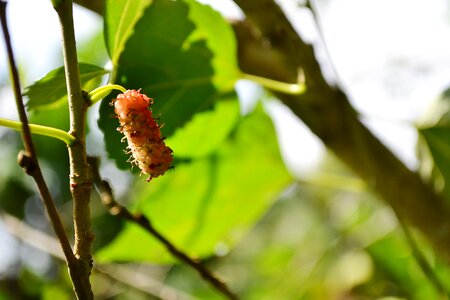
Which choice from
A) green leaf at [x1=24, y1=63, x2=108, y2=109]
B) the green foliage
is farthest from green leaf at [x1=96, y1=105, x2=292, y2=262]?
green leaf at [x1=24, y1=63, x2=108, y2=109]

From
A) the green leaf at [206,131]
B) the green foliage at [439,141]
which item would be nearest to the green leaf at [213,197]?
the green leaf at [206,131]

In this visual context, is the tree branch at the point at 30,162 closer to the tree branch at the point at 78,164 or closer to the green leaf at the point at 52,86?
the tree branch at the point at 78,164

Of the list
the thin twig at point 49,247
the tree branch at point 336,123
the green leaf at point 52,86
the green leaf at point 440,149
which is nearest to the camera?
the green leaf at point 52,86

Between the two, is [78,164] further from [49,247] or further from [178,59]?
[49,247]

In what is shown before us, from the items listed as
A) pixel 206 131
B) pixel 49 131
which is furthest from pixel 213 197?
pixel 49 131

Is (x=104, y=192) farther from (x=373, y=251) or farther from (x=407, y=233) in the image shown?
(x=373, y=251)
